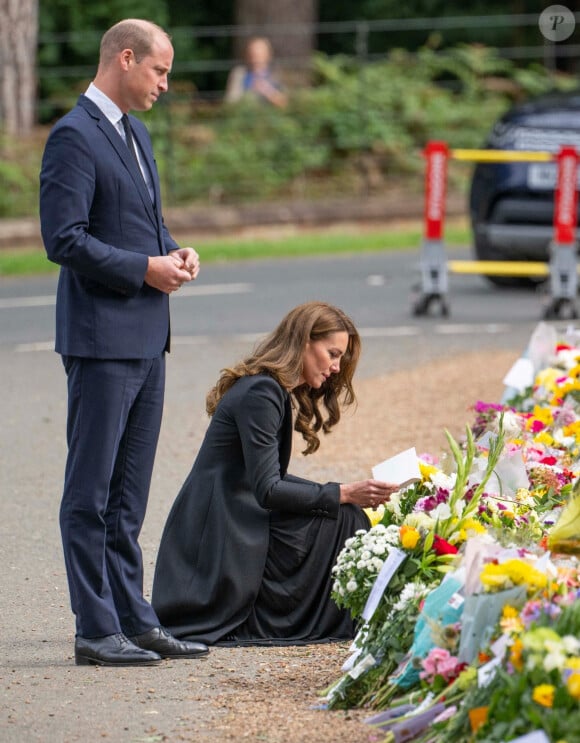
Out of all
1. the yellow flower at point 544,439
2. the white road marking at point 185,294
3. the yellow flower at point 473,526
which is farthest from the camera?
the white road marking at point 185,294

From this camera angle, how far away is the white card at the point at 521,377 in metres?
7.25

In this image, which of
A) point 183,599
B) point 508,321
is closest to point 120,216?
point 183,599

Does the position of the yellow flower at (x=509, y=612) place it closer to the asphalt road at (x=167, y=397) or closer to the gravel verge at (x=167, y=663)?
the gravel verge at (x=167, y=663)

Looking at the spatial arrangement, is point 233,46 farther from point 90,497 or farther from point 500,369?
point 90,497

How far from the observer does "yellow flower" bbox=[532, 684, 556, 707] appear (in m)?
3.42

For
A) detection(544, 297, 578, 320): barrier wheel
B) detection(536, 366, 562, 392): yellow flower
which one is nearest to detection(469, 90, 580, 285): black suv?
detection(544, 297, 578, 320): barrier wheel

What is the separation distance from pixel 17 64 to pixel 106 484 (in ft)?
42.5

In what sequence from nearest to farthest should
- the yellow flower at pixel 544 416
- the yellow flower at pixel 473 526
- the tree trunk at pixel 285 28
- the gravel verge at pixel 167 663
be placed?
the gravel verge at pixel 167 663 → the yellow flower at pixel 473 526 → the yellow flower at pixel 544 416 → the tree trunk at pixel 285 28

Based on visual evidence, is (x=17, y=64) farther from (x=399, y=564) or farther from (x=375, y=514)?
(x=399, y=564)

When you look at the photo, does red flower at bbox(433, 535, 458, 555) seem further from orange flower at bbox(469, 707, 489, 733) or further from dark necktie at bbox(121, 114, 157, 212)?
dark necktie at bbox(121, 114, 157, 212)

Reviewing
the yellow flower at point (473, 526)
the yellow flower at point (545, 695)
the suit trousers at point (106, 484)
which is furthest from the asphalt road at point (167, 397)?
the yellow flower at point (545, 695)

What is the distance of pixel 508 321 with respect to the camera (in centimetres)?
1183

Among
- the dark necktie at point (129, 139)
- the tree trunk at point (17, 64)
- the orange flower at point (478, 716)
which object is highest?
the tree trunk at point (17, 64)

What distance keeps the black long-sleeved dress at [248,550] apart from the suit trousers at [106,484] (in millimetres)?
257
